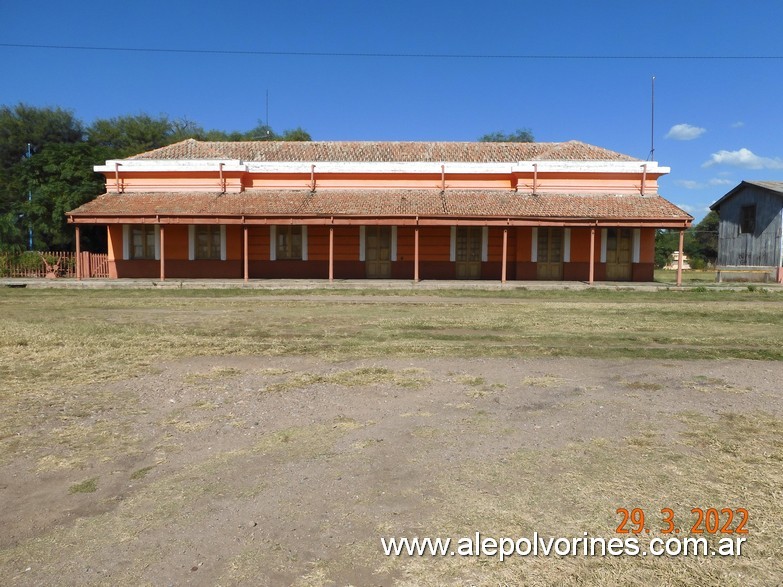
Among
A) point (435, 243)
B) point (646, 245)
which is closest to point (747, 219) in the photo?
point (646, 245)

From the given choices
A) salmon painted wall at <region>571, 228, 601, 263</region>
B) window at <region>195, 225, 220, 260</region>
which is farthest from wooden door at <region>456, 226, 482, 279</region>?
window at <region>195, 225, 220, 260</region>

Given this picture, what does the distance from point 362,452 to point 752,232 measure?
27.8 m

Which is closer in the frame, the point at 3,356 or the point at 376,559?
the point at 376,559

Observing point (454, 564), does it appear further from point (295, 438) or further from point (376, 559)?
point (295, 438)

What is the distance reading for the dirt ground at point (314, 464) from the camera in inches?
101

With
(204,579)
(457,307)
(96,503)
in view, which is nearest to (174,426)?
(96,503)

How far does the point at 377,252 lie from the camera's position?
76.9 feet

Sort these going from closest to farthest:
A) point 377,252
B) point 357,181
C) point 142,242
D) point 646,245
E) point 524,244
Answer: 1. point 646,245
2. point 524,244
3. point 142,242
4. point 377,252
5. point 357,181

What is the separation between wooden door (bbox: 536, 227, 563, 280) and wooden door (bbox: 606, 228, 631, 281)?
1.87 meters

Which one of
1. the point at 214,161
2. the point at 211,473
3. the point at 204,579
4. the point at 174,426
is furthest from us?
the point at 214,161

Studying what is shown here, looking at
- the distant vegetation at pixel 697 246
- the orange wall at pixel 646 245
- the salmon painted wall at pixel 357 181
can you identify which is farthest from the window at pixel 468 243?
the distant vegetation at pixel 697 246

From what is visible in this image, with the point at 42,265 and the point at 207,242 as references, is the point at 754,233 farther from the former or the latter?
the point at 42,265

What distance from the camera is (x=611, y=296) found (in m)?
17.4

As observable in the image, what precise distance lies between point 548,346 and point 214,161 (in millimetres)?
19093
